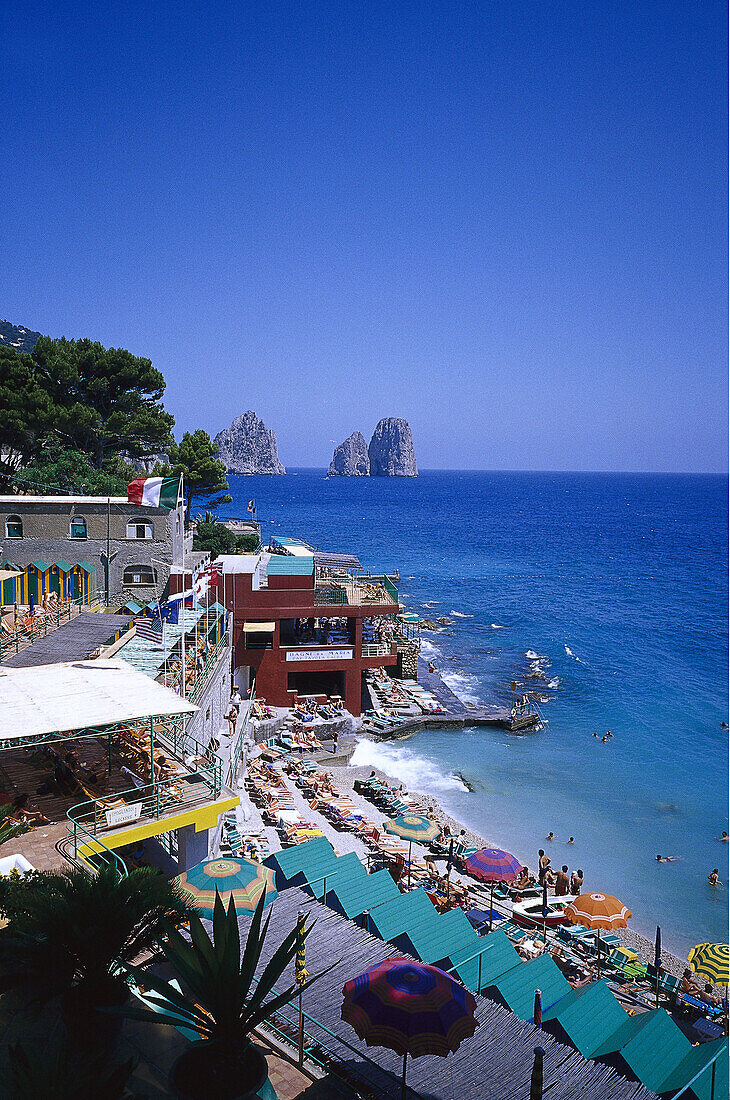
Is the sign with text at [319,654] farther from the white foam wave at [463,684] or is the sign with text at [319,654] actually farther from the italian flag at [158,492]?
the italian flag at [158,492]

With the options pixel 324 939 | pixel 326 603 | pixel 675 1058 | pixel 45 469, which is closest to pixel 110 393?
pixel 45 469

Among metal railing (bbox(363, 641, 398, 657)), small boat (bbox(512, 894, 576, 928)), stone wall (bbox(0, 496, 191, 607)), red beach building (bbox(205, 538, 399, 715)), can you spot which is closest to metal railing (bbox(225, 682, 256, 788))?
red beach building (bbox(205, 538, 399, 715))

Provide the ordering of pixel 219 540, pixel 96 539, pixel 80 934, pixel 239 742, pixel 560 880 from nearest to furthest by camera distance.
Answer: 1. pixel 80 934
2. pixel 560 880
3. pixel 239 742
4. pixel 96 539
5. pixel 219 540

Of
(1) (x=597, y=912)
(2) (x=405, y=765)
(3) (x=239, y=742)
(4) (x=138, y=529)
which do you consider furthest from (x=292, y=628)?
(1) (x=597, y=912)

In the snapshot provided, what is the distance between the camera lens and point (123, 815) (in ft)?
37.4

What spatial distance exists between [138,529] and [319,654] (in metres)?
9.65

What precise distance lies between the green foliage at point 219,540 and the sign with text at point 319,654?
17572 mm

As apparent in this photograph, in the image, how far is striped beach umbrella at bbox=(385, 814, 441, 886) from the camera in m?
20.5

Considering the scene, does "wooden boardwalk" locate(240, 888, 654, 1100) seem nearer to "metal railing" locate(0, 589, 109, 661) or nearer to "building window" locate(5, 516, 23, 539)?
"metal railing" locate(0, 589, 109, 661)

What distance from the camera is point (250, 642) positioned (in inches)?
1244

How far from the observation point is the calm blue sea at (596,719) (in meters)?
24.9

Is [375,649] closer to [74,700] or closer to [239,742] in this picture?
[239,742]

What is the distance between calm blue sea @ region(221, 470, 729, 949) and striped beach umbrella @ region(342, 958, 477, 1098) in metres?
14.6

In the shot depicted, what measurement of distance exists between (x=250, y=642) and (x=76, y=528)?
8755 millimetres
